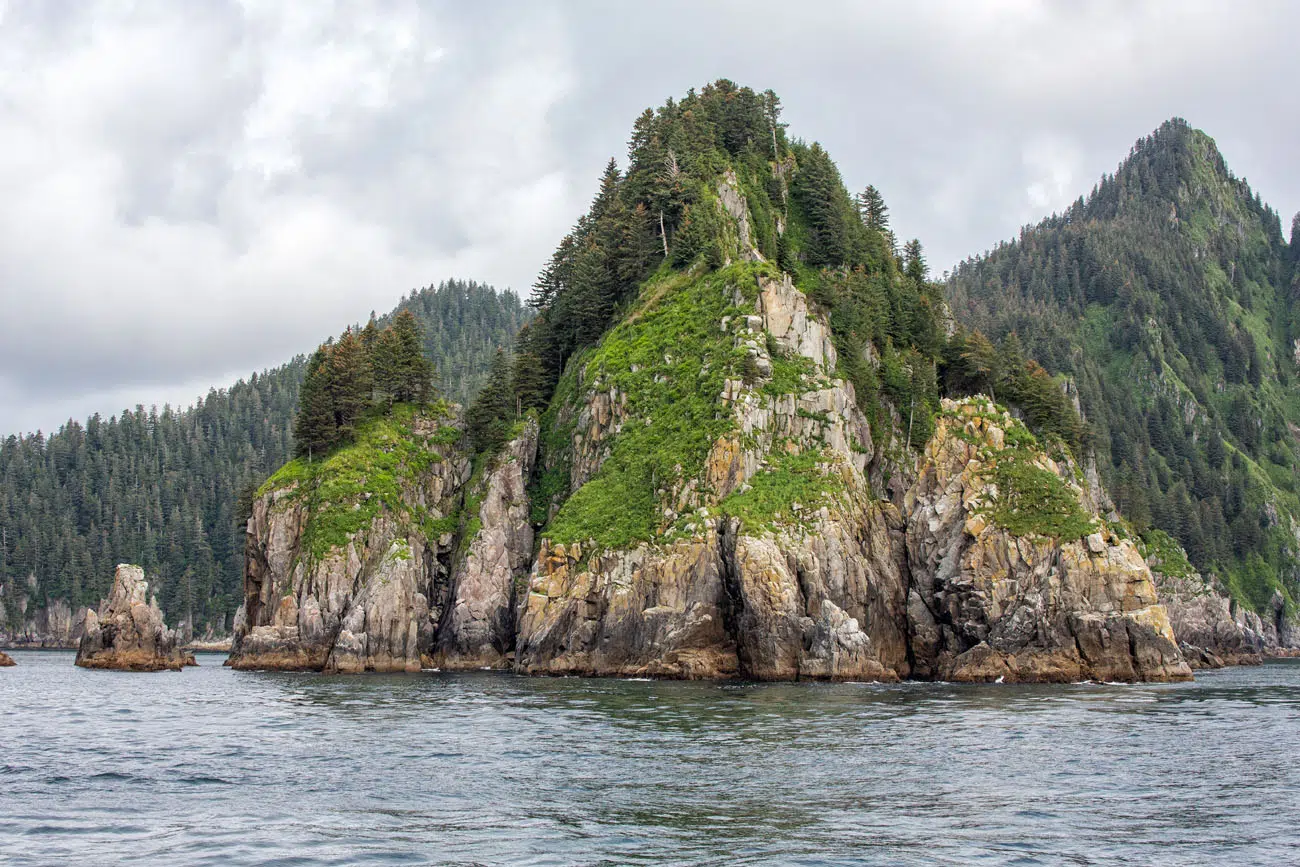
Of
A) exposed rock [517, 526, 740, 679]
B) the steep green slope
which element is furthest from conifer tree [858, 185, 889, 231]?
exposed rock [517, 526, 740, 679]

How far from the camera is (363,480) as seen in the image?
10762 cm

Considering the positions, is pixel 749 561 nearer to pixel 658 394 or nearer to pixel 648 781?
pixel 658 394

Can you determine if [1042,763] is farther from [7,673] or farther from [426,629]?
[7,673]

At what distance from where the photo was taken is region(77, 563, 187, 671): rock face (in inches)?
4058

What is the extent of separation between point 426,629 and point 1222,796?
7980 centimetres

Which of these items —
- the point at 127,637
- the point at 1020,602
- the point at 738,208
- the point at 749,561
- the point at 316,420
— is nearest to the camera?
the point at 749,561

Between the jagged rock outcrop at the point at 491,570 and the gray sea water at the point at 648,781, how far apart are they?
35945mm

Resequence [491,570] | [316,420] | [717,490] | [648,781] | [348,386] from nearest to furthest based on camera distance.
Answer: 1. [648,781]
2. [717,490]
3. [491,570]
4. [316,420]
5. [348,386]

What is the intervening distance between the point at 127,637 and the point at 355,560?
25.0 metres

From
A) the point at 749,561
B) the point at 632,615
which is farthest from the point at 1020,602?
the point at 632,615

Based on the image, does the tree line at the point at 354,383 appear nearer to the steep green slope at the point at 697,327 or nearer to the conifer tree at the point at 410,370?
the conifer tree at the point at 410,370

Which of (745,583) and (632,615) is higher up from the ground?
(745,583)

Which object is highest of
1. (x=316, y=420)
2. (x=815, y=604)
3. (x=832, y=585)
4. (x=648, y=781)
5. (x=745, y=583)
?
(x=316, y=420)

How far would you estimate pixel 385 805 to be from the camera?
30.9 metres
